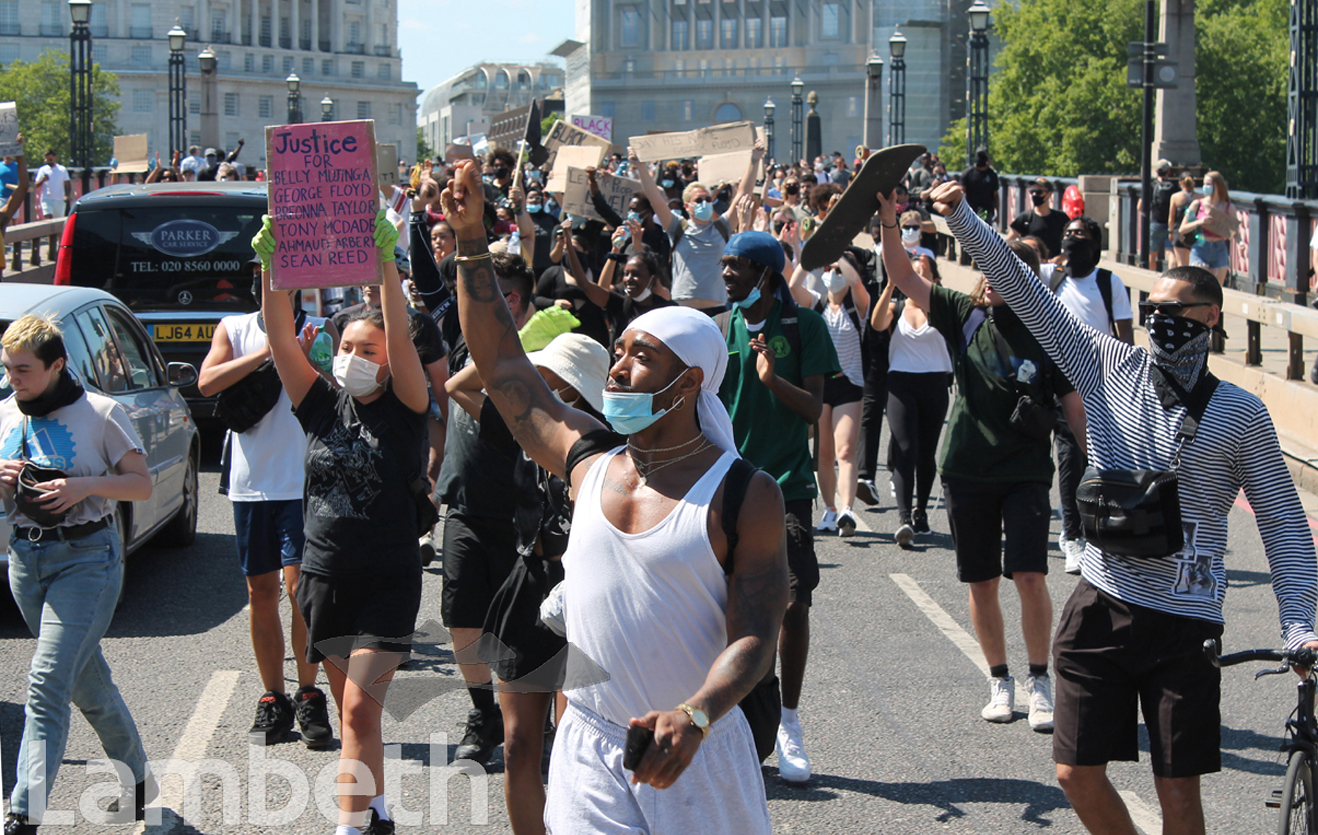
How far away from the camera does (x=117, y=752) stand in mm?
4859

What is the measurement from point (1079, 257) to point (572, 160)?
7.88 meters

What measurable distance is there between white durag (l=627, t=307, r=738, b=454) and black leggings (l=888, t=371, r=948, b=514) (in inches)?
244

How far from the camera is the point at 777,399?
18.9 feet

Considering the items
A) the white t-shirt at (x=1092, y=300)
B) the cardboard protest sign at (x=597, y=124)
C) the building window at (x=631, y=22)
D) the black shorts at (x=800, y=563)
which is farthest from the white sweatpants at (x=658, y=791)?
the building window at (x=631, y=22)

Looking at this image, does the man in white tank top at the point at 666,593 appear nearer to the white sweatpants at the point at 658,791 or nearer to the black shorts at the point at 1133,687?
the white sweatpants at the point at 658,791

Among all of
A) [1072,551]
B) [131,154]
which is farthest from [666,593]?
[131,154]

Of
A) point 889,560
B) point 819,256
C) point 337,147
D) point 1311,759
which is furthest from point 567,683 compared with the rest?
point 889,560

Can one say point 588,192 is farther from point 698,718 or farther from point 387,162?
point 698,718

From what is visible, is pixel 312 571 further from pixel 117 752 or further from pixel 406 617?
pixel 117 752

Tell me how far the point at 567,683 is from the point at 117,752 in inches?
90.8

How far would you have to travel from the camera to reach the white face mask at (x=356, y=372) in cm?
484

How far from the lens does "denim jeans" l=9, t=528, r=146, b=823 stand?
461cm

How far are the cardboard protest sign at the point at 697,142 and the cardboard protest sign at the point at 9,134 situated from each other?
6.06 meters

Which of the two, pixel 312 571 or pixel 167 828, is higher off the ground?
pixel 312 571
